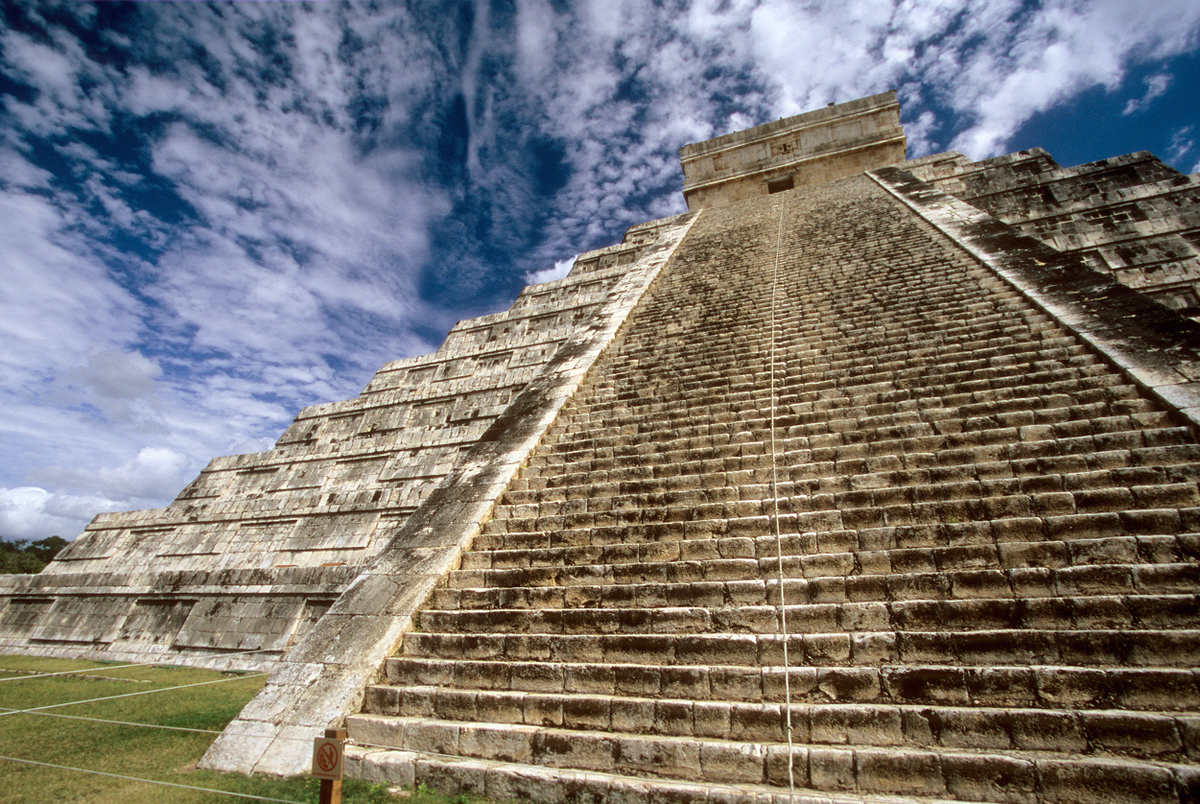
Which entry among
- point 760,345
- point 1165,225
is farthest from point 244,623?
point 1165,225

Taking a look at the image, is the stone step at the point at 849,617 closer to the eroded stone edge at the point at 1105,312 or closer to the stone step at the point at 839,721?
the stone step at the point at 839,721

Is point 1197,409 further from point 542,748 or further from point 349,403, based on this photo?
point 349,403

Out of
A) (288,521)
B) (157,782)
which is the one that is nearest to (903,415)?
(157,782)

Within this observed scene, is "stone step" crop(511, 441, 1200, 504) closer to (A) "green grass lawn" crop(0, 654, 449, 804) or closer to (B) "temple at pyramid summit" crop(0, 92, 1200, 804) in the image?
(B) "temple at pyramid summit" crop(0, 92, 1200, 804)

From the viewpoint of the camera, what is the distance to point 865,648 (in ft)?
9.80

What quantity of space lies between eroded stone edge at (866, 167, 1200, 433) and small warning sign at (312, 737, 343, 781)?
545 cm

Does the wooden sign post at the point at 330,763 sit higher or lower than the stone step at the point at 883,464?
lower

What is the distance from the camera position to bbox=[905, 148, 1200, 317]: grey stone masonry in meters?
7.87

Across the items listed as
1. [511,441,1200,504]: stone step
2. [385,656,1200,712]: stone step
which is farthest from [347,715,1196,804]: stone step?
[511,441,1200,504]: stone step

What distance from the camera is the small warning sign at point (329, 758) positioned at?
234 centimetres

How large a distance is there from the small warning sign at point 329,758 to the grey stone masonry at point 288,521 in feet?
18.3

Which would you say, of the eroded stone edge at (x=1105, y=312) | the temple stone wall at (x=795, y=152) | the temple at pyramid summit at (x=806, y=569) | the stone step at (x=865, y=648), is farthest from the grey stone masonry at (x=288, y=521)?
the eroded stone edge at (x=1105, y=312)

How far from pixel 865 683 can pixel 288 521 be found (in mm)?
10200

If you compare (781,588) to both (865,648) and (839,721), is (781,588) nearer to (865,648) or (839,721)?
(865,648)
